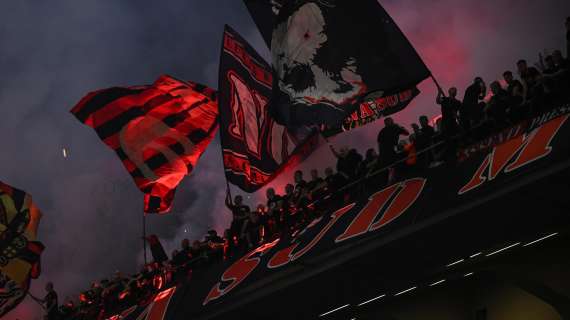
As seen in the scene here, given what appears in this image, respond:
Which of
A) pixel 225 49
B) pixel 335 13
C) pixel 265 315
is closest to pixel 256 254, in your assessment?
pixel 265 315

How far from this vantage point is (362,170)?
14.6 m

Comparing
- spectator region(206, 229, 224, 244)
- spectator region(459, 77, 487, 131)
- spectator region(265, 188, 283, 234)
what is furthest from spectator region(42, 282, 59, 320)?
spectator region(459, 77, 487, 131)

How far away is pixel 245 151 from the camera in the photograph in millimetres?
18469

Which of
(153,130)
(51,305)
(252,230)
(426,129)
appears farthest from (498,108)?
(51,305)

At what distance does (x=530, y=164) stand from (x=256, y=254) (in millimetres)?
6882

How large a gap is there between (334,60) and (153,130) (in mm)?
7638

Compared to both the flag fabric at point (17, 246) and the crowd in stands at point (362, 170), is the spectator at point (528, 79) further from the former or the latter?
the flag fabric at point (17, 246)

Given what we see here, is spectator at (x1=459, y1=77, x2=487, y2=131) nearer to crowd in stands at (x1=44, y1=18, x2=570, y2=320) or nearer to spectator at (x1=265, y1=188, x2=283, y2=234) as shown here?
crowd in stands at (x1=44, y1=18, x2=570, y2=320)

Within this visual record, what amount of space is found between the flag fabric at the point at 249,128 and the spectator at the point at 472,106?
460cm

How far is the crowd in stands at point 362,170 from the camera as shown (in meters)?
11.6

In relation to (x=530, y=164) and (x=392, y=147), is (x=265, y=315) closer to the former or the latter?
(x=392, y=147)

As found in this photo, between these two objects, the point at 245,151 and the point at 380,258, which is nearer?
the point at 380,258

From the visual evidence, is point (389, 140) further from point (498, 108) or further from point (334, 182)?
point (498, 108)

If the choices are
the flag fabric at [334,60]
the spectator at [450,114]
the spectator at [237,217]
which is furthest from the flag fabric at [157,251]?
the spectator at [450,114]
